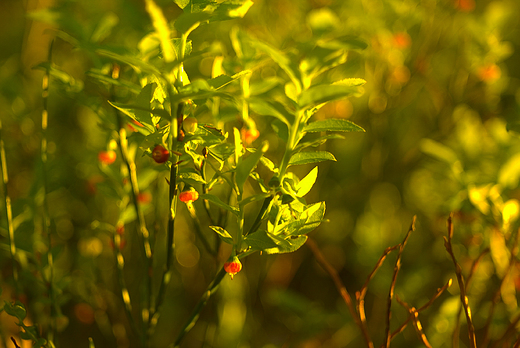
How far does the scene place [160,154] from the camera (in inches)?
14.7

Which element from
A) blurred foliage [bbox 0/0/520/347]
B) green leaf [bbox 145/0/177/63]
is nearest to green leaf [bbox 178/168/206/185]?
green leaf [bbox 145/0/177/63]

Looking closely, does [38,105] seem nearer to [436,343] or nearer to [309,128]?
[309,128]

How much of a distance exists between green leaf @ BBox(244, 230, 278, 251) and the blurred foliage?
1.08 feet

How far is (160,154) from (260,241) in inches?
5.0

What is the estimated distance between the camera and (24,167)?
123cm

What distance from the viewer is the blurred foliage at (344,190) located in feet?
2.73

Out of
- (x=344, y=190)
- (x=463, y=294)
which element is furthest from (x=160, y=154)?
(x=344, y=190)

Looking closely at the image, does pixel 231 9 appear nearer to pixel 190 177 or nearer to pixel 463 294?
pixel 190 177

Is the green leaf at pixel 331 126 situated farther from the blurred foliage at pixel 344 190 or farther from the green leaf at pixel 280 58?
the blurred foliage at pixel 344 190

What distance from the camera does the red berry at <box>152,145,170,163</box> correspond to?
0.37 m

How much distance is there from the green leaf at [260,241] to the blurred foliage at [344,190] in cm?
33

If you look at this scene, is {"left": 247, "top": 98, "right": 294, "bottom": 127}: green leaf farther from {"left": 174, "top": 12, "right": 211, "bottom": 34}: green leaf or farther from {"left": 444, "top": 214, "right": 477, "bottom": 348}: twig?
{"left": 444, "top": 214, "right": 477, "bottom": 348}: twig

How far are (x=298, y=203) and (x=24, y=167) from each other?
1136 mm

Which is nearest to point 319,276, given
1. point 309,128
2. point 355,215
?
point 355,215
